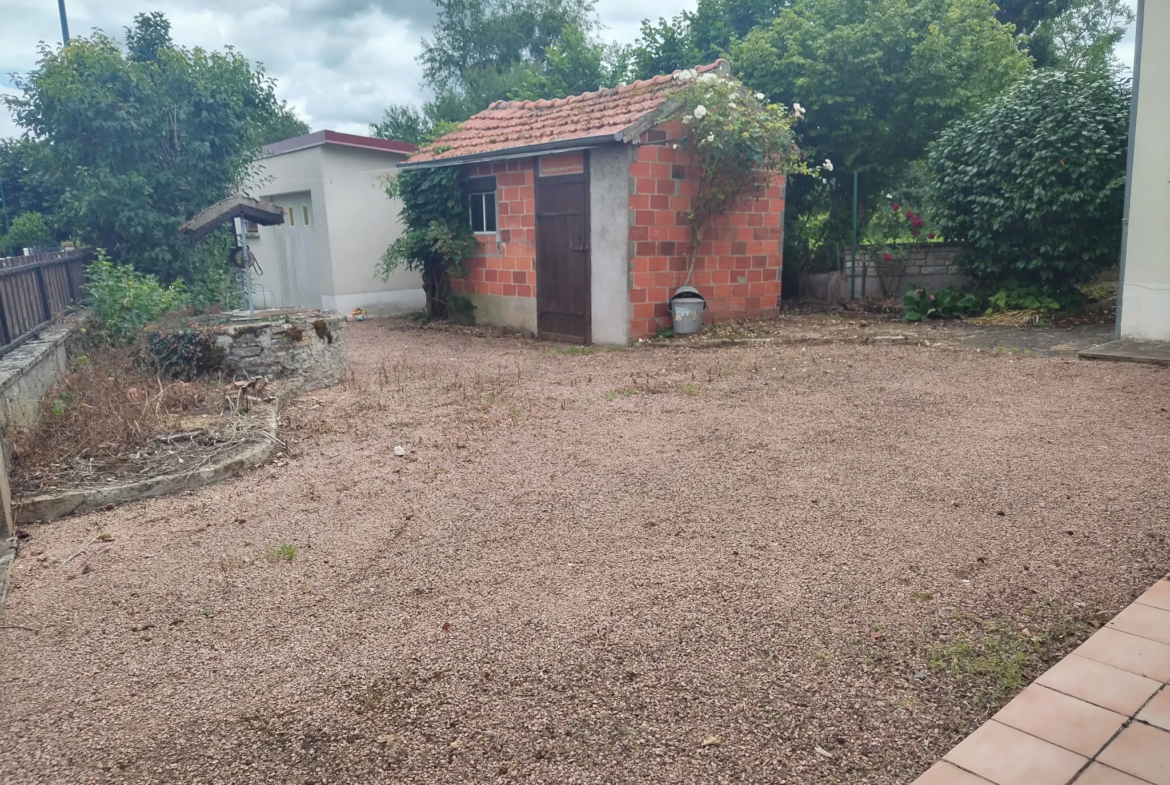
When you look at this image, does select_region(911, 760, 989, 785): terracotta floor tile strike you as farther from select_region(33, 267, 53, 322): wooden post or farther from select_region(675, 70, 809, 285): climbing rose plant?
select_region(675, 70, 809, 285): climbing rose plant

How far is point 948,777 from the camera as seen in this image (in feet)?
6.73

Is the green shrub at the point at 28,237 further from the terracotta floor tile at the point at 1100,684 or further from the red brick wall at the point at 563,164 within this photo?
the terracotta floor tile at the point at 1100,684

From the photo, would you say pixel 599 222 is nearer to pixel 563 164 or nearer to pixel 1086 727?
pixel 563 164

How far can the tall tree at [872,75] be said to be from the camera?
39.8 ft

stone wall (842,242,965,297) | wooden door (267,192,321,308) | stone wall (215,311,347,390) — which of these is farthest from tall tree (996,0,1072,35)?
stone wall (215,311,347,390)

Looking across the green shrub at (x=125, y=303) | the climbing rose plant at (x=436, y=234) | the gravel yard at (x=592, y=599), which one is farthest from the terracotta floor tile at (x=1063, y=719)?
the climbing rose plant at (x=436, y=234)

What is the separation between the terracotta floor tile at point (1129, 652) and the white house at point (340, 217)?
13.2 meters

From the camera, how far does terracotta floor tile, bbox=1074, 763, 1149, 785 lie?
6.55ft

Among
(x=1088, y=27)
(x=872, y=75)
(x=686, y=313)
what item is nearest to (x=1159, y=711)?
(x=686, y=313)

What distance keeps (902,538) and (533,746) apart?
209 centimetres

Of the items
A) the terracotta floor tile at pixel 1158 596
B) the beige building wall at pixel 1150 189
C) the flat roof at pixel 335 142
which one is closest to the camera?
the terracotta floor tile at pixel 1158 596

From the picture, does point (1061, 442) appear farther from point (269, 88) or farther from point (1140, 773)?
point (269, 88)

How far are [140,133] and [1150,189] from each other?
11190mm

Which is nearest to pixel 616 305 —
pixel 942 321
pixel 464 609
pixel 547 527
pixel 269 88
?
pixel 942 321
